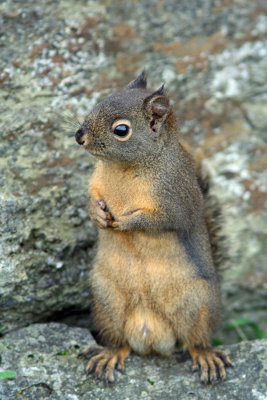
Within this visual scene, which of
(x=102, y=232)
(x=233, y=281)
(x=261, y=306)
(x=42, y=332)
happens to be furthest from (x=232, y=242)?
(x=42, y=332)

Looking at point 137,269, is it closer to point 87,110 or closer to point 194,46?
point 87,110

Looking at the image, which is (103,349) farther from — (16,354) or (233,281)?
(233,281)

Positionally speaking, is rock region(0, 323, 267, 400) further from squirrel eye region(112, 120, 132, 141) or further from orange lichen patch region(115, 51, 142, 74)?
orange lichen patch region(115, 51, 142, 74)

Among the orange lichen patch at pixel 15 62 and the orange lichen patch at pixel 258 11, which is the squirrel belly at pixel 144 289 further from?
the orange lichen patch at pixel 258 11

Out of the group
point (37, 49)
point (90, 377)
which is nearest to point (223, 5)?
point (37, 49)

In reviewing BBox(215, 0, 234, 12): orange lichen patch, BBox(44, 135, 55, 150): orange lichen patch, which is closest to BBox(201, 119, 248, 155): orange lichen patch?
BBox(215, 0, 234, 12): orange lichen patch

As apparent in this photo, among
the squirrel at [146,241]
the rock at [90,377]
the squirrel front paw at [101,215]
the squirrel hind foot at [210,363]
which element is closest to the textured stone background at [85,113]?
the rock at [90,377]
